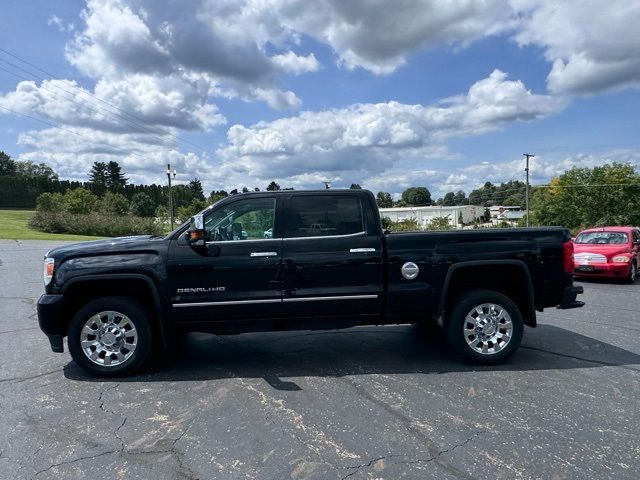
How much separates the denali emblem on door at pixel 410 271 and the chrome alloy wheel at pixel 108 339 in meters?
2.95

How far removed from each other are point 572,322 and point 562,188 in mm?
50698

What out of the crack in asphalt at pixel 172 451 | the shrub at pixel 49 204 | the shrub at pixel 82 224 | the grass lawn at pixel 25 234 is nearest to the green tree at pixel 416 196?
the shrub at pixel 82 224

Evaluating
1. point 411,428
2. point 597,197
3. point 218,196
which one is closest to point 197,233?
point 411,428

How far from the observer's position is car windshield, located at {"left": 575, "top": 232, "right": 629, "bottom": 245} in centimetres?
1262

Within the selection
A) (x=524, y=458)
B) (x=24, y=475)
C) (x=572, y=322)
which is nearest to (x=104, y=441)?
(x=24, y=475)

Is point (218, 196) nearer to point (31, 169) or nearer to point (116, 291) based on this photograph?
point (116, 291)

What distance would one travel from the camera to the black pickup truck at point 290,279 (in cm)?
485

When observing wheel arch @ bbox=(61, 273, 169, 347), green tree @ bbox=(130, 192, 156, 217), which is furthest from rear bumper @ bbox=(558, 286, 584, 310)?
green tree @ bbox=(130, 192, 156, 217)

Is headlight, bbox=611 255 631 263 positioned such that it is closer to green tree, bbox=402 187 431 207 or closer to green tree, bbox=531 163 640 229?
green tree, bbox=531 163 640 229

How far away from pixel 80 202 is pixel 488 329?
63915 millimetres

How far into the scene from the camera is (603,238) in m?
13.0

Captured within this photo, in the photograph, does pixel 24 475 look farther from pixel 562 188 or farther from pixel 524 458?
pixel 562 188

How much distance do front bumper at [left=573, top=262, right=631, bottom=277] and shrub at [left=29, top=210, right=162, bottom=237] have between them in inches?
1732

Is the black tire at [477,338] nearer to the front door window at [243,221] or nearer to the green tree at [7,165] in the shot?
the front door window at [243,221]
